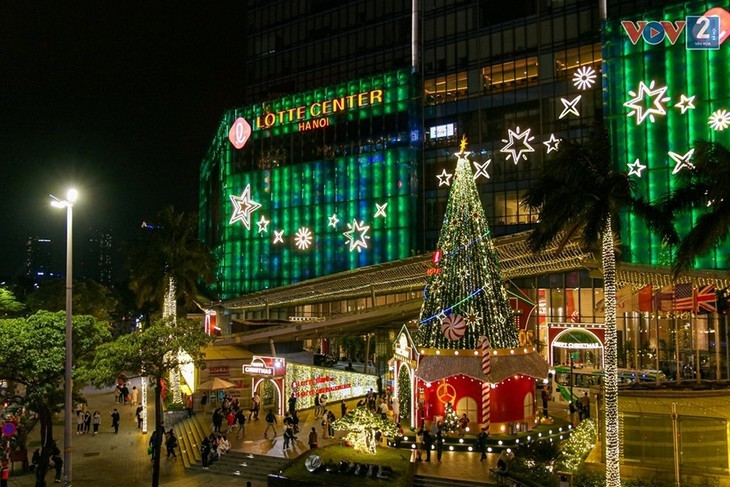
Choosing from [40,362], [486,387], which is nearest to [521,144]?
[486,387]

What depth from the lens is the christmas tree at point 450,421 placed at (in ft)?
104

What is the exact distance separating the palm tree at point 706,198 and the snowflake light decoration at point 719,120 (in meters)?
27.6

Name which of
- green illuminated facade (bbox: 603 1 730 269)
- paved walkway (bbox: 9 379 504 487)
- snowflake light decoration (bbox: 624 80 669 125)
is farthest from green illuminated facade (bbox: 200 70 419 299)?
paved walkway (bbox: 9 379 504 487)

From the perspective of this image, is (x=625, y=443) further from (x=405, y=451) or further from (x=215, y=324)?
(x=215, y=324)

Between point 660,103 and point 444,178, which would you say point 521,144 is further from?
point 660,103

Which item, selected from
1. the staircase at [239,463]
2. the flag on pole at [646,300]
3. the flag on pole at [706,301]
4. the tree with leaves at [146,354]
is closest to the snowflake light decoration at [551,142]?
the flag on pole at [646,300]

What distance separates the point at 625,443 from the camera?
23641 mm

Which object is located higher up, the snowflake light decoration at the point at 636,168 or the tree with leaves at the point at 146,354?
the snowflake light decoration at the point at 636,168

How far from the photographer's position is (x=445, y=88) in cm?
6369

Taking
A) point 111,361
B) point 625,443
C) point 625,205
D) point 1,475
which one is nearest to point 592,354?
point 625,443

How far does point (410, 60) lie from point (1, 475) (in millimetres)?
56284

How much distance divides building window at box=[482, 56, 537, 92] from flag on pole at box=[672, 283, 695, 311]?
3419 cm

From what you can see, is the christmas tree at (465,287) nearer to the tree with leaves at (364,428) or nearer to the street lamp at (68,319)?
the tree with leaves at (364,428)

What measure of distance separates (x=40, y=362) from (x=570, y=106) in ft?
146
